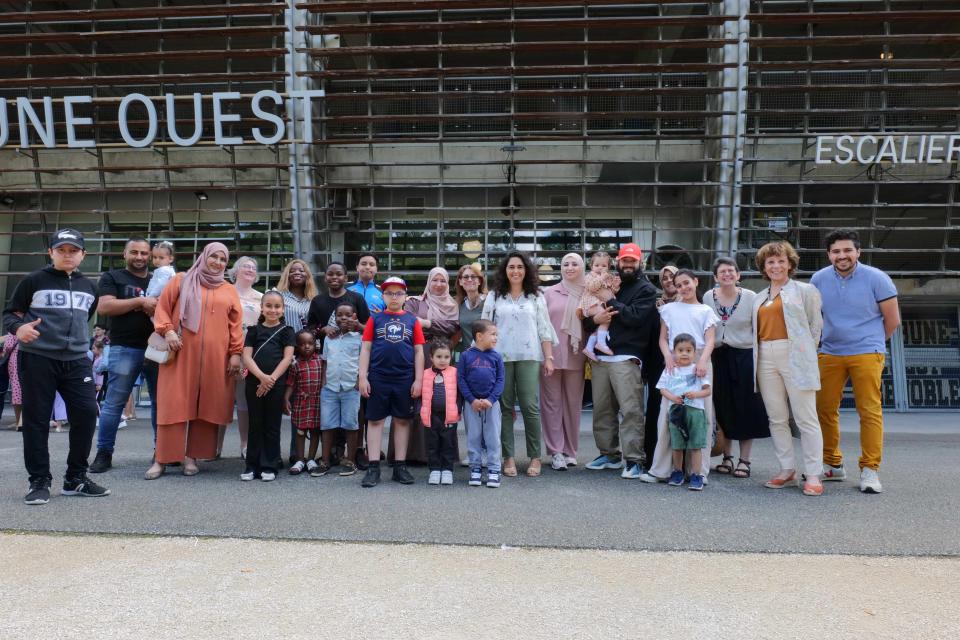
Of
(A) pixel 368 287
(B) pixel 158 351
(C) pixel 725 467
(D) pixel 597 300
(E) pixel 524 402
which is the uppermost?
(A) pixel 368 287

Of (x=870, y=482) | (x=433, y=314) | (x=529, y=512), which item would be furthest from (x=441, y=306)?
(x=870, y=482)

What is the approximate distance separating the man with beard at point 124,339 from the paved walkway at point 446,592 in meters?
2.09

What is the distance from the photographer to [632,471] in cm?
545

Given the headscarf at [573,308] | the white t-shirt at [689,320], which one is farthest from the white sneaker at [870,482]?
the headscarf at [573,308]

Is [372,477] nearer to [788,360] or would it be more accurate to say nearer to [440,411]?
[440,411]

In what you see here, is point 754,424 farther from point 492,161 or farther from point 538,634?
point 492,161

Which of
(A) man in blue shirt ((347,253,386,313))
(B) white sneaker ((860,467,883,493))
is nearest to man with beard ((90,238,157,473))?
(A) man in blue shirt ((347,253,386,313))

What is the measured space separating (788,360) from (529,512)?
248 centimetres

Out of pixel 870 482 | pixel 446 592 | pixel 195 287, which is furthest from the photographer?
pixel 195 287

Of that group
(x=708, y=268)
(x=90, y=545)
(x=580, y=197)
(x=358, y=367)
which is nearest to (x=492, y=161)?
(x=580, y=197)

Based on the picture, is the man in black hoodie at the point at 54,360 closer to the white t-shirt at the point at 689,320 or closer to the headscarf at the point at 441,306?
the headscarf at the point at 441,306

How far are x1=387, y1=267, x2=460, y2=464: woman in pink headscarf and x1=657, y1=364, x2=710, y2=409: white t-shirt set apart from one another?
75.9 inches

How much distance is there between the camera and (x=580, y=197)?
1203cm

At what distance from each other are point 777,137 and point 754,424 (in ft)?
23.9
